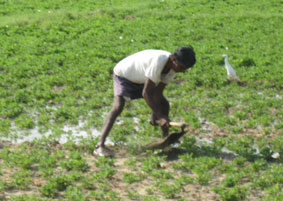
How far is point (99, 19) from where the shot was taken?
49.4ft

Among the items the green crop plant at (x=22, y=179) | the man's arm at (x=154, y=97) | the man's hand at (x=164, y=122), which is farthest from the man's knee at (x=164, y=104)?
Result: the green crop plant at (x=22, y=179)

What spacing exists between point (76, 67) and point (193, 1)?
897 centimetres

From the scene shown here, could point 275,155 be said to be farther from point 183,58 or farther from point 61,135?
point 61,135

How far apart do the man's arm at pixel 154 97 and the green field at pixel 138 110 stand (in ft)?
1.54

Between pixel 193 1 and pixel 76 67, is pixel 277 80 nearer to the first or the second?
pixel 76 67

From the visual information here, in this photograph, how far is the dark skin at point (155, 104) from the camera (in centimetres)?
600

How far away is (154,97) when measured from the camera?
20.6 ft

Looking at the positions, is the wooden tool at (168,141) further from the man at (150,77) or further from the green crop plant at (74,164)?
the green crop plant at (74,164)

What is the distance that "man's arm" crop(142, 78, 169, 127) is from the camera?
6.04 meters

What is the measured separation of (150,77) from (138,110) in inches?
86.1

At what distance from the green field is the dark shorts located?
71 centimetres

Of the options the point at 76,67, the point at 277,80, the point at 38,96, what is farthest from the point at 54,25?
the point at 277,80

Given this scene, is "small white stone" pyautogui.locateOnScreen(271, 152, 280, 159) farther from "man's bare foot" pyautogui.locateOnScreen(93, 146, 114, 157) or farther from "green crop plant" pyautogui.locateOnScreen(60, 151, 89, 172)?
"green crop plant" pyautogui.locateOnScreen(60, 151, 89, 172)

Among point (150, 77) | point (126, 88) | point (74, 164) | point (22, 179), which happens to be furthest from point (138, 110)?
point (22, 179)
